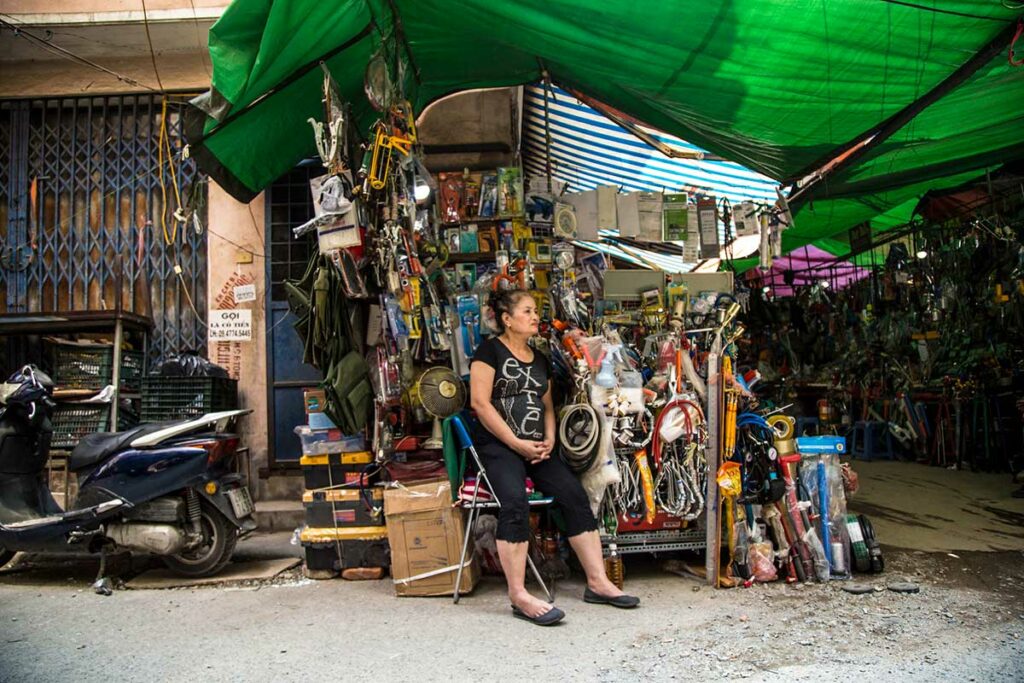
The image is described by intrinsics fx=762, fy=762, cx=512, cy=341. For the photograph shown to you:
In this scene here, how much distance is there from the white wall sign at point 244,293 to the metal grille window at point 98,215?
0.36m

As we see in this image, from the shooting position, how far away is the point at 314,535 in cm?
481

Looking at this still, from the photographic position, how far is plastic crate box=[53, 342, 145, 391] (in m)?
6.00

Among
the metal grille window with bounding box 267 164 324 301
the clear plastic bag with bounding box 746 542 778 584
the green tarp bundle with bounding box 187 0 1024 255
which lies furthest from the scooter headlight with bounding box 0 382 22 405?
the clear plastic bag with bounding box 746 542 778 584

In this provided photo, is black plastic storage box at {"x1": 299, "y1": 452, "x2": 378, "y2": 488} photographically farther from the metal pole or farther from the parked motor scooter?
the metal pole

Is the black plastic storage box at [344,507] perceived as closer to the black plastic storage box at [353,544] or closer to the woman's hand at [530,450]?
the black plastic storage box at [353,544]

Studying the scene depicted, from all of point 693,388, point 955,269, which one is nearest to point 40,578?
point 693,388

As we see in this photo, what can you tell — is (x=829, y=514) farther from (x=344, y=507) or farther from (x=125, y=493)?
(x=125, y=493)

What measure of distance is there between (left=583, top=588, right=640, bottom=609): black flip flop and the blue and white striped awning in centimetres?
326

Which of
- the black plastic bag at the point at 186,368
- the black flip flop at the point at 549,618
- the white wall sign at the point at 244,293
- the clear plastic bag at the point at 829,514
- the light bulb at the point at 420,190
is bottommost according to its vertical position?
the black flip flop at the point at 549,618

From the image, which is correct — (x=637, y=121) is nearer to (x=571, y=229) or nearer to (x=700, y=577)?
(x=571, y=229)

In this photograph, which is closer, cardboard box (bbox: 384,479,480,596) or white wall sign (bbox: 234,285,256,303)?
cardboard box (bbox: 384,479,480,596)

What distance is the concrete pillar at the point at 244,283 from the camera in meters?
6.66

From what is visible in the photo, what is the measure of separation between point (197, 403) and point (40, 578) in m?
1.60

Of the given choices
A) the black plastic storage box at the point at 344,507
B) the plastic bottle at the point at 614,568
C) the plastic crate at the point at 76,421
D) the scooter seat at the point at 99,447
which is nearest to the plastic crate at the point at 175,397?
the plastic crate at the point at 76,421
